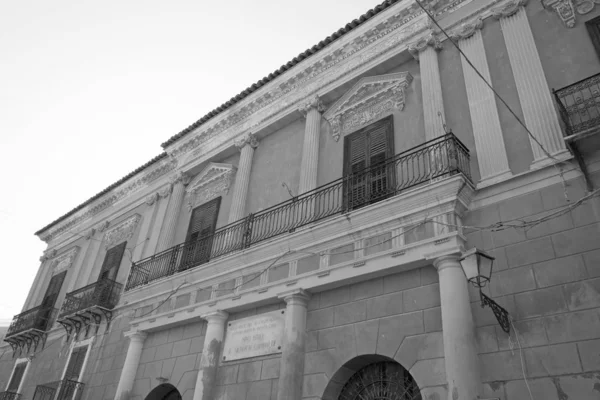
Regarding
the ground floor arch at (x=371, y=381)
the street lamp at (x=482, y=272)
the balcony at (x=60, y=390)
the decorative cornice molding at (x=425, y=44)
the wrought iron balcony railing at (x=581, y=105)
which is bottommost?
the ground floor arch at (x=371, y=381)

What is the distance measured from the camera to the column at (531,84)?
7102 millimetres

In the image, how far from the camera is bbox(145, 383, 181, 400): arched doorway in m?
10.5

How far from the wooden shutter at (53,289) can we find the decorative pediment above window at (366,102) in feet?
41.7

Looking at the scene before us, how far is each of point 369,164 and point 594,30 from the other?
4.32 m

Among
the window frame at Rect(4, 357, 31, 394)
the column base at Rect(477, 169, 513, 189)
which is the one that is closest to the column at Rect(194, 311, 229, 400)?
the column base at Rect(477, 169, 513, 189)

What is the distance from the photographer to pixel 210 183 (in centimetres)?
1359

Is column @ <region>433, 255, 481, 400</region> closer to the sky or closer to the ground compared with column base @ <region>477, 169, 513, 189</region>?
closer to the ground

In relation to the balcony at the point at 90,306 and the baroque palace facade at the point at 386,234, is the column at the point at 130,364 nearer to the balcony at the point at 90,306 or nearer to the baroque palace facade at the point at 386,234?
the baroque palace facade at the point at 386,234

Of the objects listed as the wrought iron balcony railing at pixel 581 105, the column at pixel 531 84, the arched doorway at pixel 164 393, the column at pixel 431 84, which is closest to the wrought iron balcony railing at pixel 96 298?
the arched doorway at pixel 164 393

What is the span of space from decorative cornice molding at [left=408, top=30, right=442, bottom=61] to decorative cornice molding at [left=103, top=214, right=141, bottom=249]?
33.8 feet

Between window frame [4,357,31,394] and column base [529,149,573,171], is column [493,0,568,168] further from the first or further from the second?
window frame [4,357,31,394]

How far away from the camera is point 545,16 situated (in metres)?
8.34

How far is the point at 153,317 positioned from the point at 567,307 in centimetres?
880

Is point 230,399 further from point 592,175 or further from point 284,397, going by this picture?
point 592,175
